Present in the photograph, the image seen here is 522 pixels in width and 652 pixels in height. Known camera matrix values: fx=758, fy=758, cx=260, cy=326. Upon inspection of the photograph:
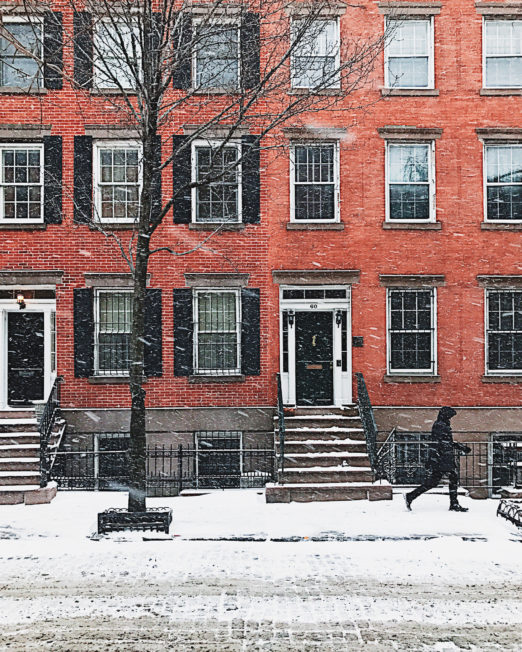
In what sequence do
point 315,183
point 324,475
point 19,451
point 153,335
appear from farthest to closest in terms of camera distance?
1. point 315,183
2. point 153,335
3. point 19,451
4. point 324,475

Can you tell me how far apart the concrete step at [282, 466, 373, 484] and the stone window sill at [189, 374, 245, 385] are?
3036mm

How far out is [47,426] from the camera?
605 inches

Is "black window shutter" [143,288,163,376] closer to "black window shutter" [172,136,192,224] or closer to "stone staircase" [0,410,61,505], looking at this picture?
"black window shutter" [172,136,192,224]

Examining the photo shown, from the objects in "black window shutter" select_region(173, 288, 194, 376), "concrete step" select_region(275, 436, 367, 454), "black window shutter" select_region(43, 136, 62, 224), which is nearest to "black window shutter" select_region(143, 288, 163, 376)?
"black window shutter" select_region(173, 288, 194, 376)

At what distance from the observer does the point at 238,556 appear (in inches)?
409

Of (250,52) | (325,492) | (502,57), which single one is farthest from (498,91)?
(325,492)

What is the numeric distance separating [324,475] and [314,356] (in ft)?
11.9

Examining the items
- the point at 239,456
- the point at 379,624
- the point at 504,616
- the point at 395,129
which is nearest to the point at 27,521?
the point at 239,456

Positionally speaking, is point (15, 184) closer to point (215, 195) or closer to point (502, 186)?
point (215, 195)

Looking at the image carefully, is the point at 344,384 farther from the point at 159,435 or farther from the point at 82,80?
the point at 82,80

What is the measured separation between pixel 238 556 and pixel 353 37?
39.8 ft

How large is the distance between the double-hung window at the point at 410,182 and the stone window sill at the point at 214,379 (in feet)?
16.5

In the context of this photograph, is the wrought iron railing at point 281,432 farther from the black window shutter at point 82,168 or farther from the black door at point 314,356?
the black window shutter at point 82,168

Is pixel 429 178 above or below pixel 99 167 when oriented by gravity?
below
